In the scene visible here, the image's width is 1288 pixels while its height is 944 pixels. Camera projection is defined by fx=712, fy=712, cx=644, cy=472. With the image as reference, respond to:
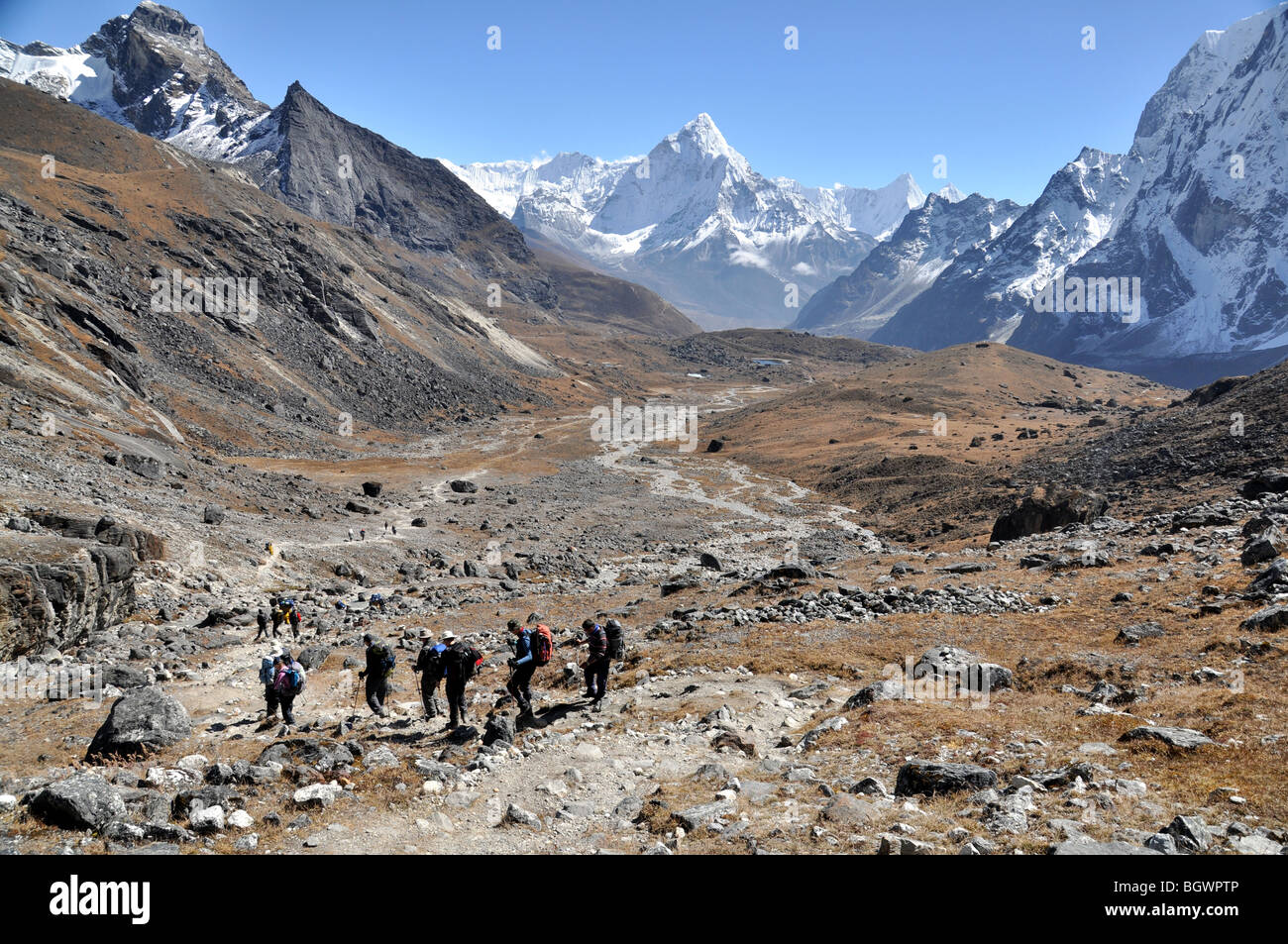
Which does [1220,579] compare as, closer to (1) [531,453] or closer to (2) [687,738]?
(2) [687,738]

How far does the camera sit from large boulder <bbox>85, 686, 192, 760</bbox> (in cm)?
1228

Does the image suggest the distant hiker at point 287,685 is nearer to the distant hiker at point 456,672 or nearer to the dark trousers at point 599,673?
the distant hiker at point 456,672

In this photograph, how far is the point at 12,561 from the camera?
18781 millimetres

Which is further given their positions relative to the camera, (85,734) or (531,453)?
(531,453)

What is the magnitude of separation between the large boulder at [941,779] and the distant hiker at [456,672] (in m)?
8.60

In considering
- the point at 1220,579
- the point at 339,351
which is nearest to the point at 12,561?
the point at 1220,579

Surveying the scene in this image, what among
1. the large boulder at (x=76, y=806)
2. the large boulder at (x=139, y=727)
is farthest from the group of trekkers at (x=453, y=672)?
the large boulder at (x=76, y=806)

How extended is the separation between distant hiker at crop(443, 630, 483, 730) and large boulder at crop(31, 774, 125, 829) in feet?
20.3

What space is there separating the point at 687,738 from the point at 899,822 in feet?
18.0

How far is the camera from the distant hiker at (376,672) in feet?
53.3

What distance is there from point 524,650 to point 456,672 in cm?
145

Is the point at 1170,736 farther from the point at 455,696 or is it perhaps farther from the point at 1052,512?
the point at 1052,512

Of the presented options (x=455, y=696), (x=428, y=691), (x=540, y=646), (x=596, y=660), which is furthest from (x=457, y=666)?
(x=596, y=660)

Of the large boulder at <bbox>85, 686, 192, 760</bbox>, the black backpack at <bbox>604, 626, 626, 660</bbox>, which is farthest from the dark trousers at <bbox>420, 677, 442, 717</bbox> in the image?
the large boulder at <bbox>85, 686, 192, 760</bbox>
